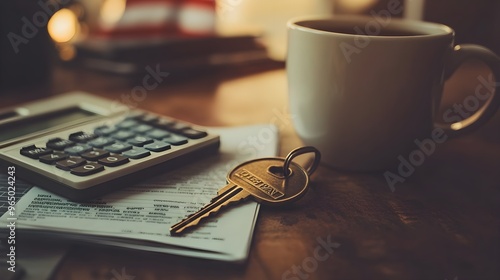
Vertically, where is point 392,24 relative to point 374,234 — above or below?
above

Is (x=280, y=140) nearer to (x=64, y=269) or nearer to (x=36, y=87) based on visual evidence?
(x=64, y=269)

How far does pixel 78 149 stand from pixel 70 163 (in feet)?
0.10

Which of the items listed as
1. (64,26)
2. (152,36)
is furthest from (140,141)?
(64,26)

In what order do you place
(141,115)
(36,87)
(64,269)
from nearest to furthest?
(64,269) < (141,115) < (36,87)

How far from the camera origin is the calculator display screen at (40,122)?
394 mm

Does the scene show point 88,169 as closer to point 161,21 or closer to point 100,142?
point 100,142

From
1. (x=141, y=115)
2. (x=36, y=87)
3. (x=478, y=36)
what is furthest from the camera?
(x=478, y=36)

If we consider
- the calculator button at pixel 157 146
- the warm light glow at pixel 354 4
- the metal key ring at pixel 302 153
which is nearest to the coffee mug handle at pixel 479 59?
the metal key ring at pixel 302 153

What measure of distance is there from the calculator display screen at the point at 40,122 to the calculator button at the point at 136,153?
115 millimetres

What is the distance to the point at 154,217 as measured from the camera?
0.29m

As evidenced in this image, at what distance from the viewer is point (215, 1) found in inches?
31.6

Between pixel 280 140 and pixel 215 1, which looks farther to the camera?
pixel 215 1

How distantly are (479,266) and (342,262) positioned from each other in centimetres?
7

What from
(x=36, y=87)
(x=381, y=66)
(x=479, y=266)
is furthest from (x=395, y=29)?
(x=36, y=87)
